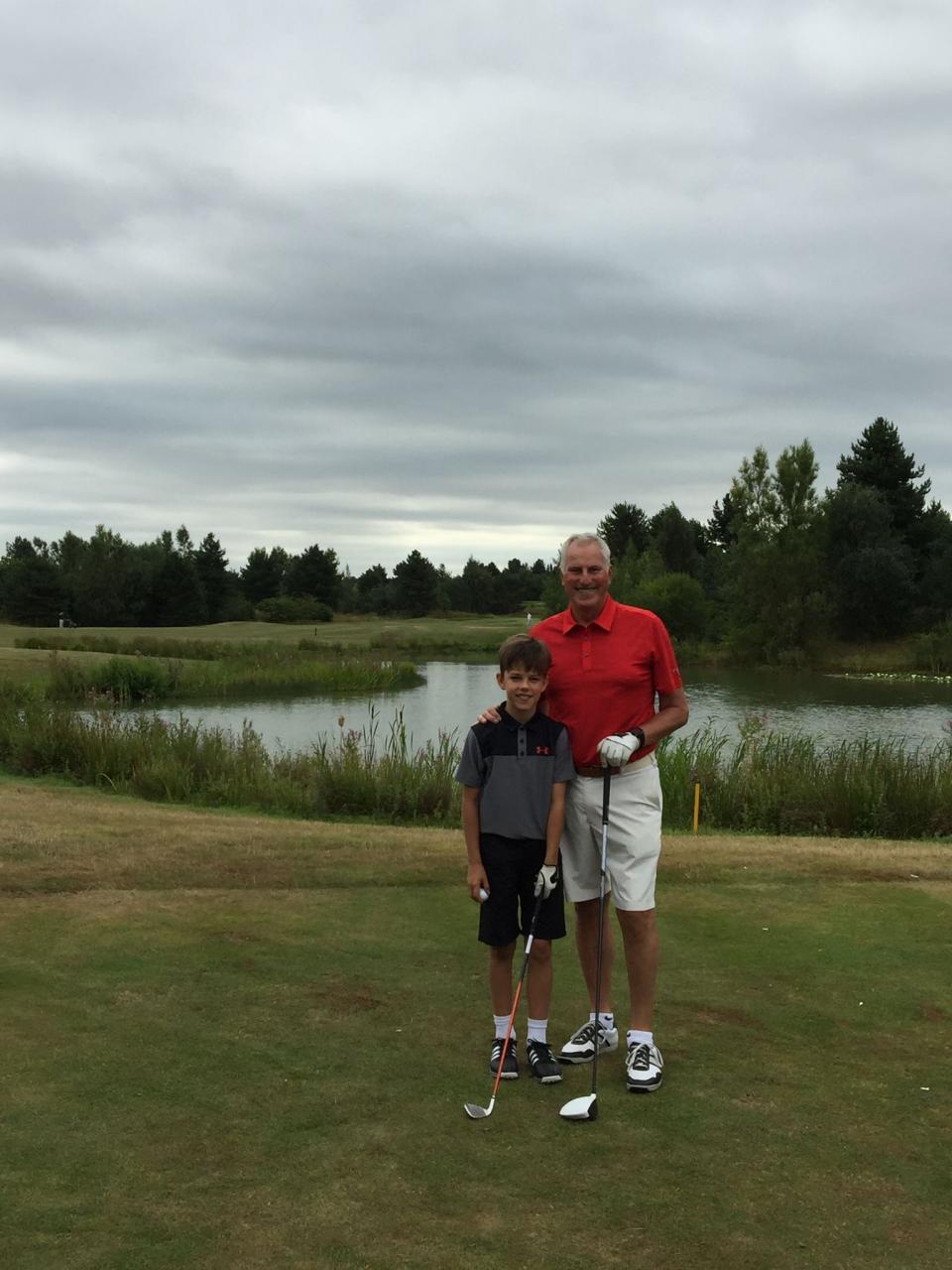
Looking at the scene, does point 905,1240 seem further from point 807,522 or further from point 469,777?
point 807,522

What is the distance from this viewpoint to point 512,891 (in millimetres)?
4625

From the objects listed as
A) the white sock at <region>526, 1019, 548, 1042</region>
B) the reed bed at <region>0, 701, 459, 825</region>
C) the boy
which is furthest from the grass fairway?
the reed bed at <region>0, 701, 459, 825</region>

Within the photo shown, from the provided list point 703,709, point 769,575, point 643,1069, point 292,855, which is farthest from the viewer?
point 769,575

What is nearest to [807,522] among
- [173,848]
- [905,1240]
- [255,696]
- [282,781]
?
[255,696]

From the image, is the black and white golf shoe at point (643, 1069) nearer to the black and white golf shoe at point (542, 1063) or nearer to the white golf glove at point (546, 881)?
the black and white golf shoe at point (542, 1063)

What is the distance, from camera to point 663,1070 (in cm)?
449

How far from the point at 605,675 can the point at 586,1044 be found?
57.6 inches

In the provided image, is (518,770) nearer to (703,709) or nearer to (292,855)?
(292,855)

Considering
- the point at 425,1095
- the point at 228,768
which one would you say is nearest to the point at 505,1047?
the point at 425,1095

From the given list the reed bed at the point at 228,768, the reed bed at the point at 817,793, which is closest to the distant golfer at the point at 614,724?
the reed bed at the point at 228,768

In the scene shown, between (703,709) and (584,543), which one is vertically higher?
(584,543)

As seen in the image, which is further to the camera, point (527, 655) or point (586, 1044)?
point (586, 1044)

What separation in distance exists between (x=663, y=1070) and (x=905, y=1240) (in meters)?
1.31

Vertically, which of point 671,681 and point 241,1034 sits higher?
point 671,681
